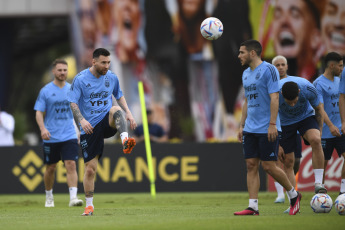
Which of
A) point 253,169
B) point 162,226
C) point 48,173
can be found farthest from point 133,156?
point 162,226

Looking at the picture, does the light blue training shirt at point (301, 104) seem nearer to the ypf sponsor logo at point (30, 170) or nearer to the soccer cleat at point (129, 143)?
the soccer cleat at point (129, 143)

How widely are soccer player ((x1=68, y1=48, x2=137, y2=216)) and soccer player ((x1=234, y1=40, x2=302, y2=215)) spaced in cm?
175

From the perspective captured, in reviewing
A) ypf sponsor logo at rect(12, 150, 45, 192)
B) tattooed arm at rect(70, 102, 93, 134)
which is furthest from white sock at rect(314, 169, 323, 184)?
ypf sponsor logo at rect(12, 150, 45, 192)

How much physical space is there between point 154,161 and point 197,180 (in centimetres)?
120

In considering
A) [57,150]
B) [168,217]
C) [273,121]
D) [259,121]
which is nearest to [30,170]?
[57,150]

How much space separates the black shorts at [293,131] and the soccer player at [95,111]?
10.1 ft

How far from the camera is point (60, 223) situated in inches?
388

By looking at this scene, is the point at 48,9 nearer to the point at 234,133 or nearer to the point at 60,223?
the point at 234,133

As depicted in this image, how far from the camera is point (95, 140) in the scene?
11172 mm

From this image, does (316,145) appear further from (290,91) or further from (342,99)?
(290,91)

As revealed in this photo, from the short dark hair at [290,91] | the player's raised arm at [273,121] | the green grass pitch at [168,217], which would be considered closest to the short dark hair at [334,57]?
the short dark hair at [290,91]

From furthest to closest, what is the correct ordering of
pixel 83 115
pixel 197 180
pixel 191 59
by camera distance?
pixel 191 59 < pixel 197 180 < pixel 83 115

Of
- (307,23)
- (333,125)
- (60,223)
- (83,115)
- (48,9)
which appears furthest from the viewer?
(48,9)

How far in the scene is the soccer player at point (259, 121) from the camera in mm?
10367
